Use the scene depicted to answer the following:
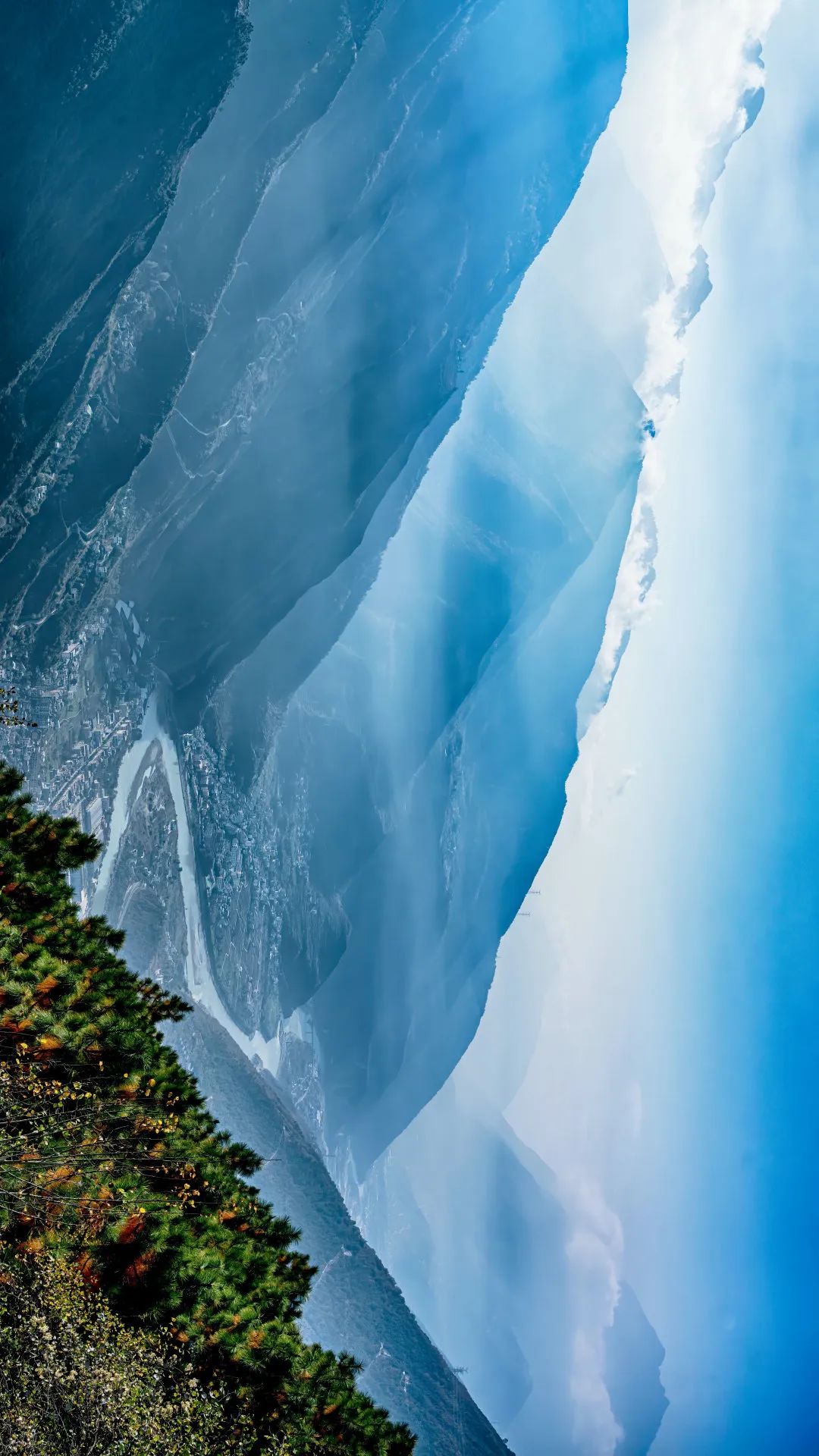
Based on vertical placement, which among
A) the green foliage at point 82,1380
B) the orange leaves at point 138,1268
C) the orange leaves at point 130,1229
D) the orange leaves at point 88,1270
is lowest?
the green foliage at point 82,1380

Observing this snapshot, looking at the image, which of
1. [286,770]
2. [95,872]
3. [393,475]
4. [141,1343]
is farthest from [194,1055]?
[393,475]

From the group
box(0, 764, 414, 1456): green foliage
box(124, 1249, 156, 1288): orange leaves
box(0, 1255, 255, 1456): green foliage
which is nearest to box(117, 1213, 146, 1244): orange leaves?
Result: box(0, 764, 414, 1456): green foliage

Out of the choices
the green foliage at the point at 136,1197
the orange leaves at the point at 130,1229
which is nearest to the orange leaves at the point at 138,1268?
the green foliage at the point at 136,1197

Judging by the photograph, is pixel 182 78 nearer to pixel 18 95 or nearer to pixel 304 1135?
pixel 18 95

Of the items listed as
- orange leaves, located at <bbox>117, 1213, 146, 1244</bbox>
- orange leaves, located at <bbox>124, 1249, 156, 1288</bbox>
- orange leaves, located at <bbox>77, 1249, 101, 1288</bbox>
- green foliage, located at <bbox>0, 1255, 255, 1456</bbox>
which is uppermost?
orange leaves, located at <bbox>117, 1213, 146, 1244</bbox>

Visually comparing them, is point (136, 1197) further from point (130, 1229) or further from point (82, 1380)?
point (82, 1380)

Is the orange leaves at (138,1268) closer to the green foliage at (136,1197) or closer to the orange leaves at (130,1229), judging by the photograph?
the green foliage at (136,1197)

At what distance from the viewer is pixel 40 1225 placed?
25.4 ft

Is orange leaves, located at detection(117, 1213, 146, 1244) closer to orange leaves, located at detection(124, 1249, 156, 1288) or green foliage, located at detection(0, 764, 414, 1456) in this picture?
green foliage, located at detection(0, 764, 414, 1456)

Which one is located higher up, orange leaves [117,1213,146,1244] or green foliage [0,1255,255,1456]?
orange leaves [117,1213,146,1244]

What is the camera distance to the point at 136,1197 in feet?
28.1

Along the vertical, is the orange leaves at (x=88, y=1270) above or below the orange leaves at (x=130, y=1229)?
below

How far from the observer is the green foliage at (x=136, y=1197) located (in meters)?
8.02

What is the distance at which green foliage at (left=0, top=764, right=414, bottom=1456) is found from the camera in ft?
26.3
